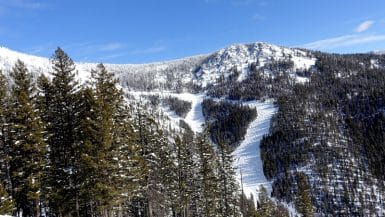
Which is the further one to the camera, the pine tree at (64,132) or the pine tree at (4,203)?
the pine tree at (64,132)

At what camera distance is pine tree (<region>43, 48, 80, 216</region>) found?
3572 centimetres

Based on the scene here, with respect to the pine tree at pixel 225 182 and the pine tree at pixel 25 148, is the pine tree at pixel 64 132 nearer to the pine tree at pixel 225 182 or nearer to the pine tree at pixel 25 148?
the pine tree at pixel 25 148

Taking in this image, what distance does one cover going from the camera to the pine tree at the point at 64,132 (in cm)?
3572

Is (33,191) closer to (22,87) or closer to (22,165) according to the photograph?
(22,165)

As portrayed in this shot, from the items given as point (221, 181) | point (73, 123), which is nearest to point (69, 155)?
point (73, 123)

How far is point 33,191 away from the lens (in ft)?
106

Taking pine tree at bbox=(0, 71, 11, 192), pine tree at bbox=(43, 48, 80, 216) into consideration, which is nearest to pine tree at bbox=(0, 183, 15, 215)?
pine tree at bbox=(0, 71, 11, 192)

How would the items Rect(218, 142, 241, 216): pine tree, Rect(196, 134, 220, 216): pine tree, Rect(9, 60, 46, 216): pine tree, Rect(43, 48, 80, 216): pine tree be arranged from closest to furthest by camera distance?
Rect(9, 60, 46, 216): pine tree → Rect(43, 48, 80, 216): pine tree → Rect(196, 134, 220, 216): pine tree → Rect(218, 142, 241, 216): pine tree

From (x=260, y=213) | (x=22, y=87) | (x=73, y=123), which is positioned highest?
(x=22, y=87)

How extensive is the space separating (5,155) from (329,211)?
190034 millimetres

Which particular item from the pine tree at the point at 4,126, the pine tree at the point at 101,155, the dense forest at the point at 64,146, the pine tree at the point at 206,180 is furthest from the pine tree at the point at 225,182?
the pine tree at the point at 4,126

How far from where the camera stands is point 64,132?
121 feet

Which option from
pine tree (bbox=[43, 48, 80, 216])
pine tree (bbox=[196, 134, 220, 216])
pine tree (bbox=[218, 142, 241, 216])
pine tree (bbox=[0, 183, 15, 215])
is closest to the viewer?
pine tree (bbox=[0, 183, 15, 215])

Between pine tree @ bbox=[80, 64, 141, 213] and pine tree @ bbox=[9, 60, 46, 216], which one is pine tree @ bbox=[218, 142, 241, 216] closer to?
pine tree @ bbox=[80, 64, 141, 213]
